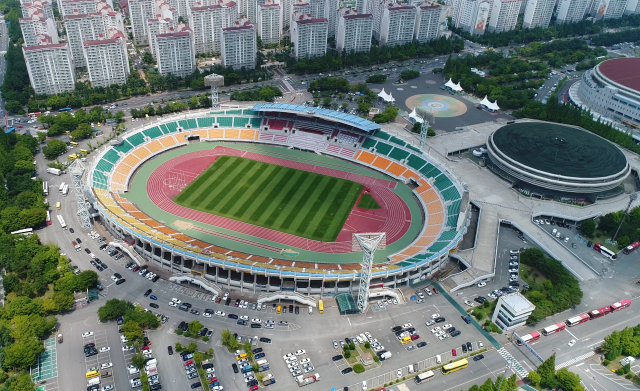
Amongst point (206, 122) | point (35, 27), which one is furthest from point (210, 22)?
point (206, 122)

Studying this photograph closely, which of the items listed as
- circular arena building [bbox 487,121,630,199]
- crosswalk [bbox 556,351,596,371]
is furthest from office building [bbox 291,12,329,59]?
crosswalk [bbox 556,351,596,371]

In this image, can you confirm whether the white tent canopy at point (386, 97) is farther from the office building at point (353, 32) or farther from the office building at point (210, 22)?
the office building at point (210, 22)

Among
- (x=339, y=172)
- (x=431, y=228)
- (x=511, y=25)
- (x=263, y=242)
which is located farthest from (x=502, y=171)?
(x=511, y=25)

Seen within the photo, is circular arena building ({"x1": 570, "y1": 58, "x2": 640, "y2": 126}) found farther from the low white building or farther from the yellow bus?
the yellow bus

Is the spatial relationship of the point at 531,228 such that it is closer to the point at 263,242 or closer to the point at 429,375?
the point at 429,375

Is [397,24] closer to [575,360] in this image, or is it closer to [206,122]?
[206,122]
